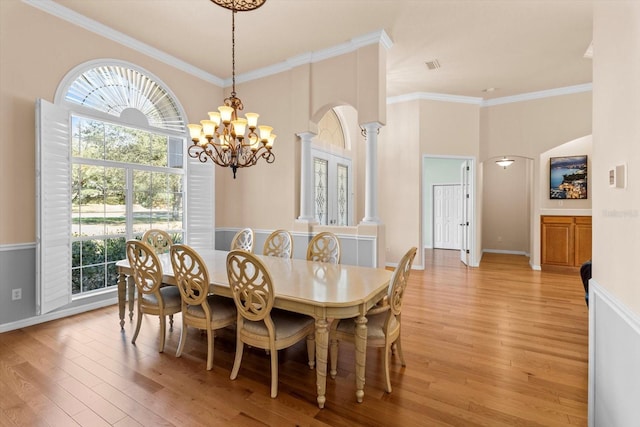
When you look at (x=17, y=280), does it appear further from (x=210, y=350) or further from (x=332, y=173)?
(x=332, y=173)

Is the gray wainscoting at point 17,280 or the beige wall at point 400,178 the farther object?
the beige wall at point 400,178

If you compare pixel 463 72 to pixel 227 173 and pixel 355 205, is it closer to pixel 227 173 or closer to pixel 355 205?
pixel 355 205

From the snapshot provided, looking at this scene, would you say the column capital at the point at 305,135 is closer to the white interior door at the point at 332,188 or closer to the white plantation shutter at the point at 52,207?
the white interior door at the point at 332,188

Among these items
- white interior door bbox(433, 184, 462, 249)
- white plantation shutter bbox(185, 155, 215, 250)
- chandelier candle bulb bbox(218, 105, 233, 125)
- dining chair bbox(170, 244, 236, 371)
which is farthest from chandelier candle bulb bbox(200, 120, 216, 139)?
white interior door bbox(433, 184, 462, 249)

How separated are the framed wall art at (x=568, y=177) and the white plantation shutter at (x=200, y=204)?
6.58 meters

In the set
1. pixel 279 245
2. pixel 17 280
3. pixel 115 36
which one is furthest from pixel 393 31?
pixel 17 280

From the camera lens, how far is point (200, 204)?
497cm

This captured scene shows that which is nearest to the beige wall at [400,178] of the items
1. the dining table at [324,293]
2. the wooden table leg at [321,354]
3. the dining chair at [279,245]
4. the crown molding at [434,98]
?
the crown molding at [434,98]

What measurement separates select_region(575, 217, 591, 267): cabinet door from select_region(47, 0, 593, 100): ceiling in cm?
254

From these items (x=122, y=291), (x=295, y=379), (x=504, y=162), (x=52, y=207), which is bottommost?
(x=295, y=379)

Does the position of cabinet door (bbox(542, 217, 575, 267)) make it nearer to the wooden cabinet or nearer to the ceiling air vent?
the wooden cabinet

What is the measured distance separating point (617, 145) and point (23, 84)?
485cm

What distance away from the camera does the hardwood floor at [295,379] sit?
1.94 metres

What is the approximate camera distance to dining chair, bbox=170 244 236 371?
2402mm
